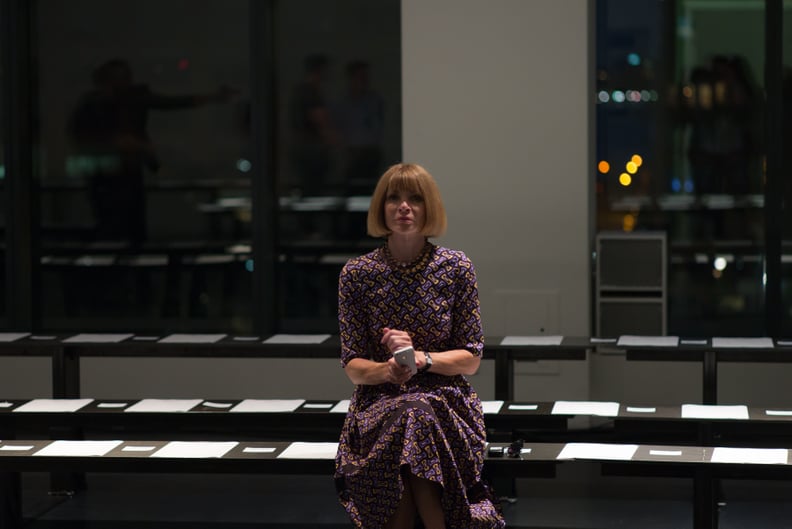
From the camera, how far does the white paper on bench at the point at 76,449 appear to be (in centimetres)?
459

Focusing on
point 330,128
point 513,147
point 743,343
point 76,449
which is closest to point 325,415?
point 76,449

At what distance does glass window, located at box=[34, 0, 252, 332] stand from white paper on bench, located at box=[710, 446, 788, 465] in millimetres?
3835

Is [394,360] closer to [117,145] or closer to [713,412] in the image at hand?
[713,412]

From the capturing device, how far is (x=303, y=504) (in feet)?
18.7

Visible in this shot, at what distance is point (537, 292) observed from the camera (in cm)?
691

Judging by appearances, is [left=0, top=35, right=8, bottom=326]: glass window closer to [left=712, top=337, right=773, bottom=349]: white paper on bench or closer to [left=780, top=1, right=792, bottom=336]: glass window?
[left=712, top=337, right=773, bottom=349]: white paper on bench

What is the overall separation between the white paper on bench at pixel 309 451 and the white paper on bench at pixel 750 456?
1.35 meters

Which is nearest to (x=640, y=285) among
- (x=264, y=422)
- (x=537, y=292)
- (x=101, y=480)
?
(x=537, y=292)

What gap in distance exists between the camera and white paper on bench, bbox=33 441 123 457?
15.1 feet

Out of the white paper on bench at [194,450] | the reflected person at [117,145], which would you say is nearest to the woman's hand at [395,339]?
the white paper on bench at [194,450]

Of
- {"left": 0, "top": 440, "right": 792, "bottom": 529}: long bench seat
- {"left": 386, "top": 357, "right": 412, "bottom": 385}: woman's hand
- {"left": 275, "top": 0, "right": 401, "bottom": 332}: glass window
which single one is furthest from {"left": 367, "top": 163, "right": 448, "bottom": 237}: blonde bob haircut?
{"left": 275, "top": 0, "right": 401, "bottom": 332}: glass window

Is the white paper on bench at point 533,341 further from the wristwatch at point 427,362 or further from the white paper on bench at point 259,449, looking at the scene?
the wristwatch at point 427,362

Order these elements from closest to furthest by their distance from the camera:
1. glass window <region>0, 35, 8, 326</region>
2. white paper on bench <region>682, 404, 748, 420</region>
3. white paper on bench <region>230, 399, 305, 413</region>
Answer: white paper on bench <region>682, 404, 748, 420</region>
white paper on bench <region>230, 399, 305, 413</region>
glass window <region>0, 35, 8, 326</region>

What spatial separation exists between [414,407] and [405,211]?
2.22 ft
